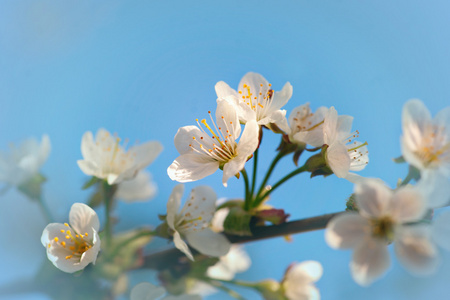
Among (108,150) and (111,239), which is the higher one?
(108,150)

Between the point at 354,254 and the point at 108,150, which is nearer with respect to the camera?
the point at 354,254

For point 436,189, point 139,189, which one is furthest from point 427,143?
point 139,189

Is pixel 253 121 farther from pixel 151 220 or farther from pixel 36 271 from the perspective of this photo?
pixel 151 220

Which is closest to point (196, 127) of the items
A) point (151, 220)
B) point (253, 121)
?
point (253, 121)

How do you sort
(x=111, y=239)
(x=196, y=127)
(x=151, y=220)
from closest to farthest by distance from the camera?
1. (x=196, y=127)
2. (x=111, y=239)
3. (x=151, y=220)

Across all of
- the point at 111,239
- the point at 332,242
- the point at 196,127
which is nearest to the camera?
the point at 332,242
